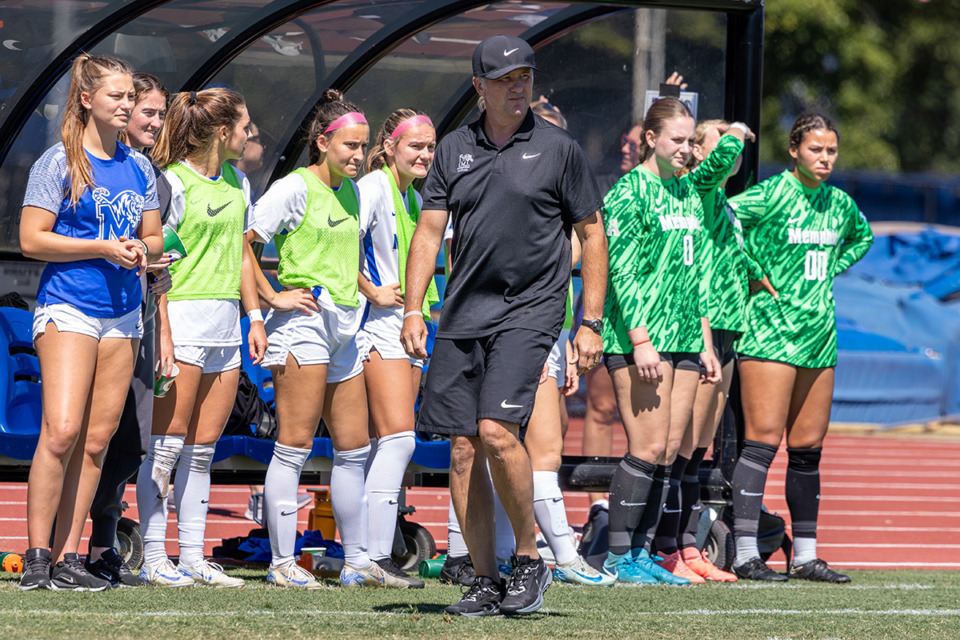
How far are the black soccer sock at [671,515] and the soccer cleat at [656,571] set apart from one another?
0.96ft

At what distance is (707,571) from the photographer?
6516mm

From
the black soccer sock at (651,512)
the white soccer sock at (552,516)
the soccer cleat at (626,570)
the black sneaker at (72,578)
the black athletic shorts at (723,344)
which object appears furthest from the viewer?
the black athletic shorts at (723,344)

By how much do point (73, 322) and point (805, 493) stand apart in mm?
3802

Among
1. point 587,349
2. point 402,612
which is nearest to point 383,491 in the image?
point 402,612

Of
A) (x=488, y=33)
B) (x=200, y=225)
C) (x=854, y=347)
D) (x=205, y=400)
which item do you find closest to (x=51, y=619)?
(x=205, y=400)

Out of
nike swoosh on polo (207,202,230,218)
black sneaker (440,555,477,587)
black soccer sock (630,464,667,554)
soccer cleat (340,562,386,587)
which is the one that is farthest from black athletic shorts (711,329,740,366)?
nike swoosh on polo (207,202,230,218)

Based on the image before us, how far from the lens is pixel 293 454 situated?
18.1ft

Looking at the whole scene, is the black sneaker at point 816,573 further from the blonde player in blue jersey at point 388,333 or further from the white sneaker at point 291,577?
the white sneaker at point 291,577

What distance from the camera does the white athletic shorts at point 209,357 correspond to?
537 centimetres

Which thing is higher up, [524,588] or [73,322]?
[73,322]

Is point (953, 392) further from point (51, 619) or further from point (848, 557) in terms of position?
point (51, 619)

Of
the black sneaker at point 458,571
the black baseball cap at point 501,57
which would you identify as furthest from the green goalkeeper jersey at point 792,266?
the black baseball cap at point 501,57

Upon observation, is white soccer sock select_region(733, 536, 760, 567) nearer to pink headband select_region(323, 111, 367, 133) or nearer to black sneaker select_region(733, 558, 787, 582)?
black sneaker select_region(733, 558, 787, 582)

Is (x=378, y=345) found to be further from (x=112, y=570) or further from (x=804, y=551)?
(x=804, y=551)
